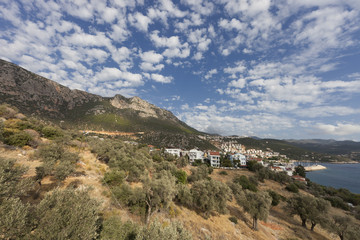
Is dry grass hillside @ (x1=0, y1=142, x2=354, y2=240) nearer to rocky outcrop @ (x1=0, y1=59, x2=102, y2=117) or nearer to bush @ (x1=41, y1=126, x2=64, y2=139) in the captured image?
bush @ (x1=41, y1=126, x2=64, y2=139)

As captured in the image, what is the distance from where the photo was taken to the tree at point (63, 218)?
223 inches

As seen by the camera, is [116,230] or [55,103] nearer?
[116,230]

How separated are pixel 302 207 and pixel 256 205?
1058cm

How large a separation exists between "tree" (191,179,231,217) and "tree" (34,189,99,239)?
16314mm

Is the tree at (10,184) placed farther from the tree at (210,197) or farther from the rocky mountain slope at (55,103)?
the rocky mountain slope at (55,103)

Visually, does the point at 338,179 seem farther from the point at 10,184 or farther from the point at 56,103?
the point at 56,103

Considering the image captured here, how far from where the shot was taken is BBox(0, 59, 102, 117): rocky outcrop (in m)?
96.8

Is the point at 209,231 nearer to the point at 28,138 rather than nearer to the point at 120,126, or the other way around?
the point at 28,138

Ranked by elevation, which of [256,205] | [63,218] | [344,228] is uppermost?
[63,218]

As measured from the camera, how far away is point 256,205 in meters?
20.8

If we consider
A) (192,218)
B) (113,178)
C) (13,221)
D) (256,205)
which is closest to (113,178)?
(113,178)

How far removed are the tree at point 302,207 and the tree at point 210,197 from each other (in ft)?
48.0

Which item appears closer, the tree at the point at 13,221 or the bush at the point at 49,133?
the tree at the point at 13,221

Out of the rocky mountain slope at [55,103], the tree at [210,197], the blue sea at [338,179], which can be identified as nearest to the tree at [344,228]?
the tree at [210,197]
